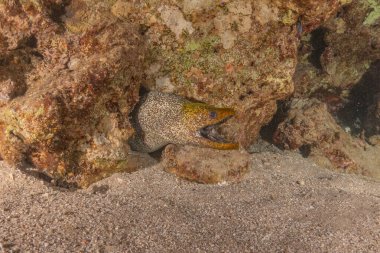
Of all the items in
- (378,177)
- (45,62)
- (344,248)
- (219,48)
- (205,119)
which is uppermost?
(219,48)

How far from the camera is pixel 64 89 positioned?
10.1 feet

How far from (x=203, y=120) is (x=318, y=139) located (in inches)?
103

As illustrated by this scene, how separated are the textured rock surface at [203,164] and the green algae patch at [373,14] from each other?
3.65 meters

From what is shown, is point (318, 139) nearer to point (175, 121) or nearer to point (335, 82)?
point (335, 82)

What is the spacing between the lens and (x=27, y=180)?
328 centimetres

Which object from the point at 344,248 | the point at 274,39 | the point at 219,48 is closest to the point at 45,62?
the point at 219,48

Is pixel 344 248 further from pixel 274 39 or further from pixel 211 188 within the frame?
pixel 274 39

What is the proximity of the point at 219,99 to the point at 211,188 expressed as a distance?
1044mm

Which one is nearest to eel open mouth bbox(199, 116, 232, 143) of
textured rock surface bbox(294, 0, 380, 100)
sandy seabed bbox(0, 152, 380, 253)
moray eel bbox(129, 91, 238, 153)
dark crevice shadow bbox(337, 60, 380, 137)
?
moray eel bbox(129, 91, 238, 153)

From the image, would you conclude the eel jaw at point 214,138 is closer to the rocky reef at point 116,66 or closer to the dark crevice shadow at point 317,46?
the rocky reef at point 116,66

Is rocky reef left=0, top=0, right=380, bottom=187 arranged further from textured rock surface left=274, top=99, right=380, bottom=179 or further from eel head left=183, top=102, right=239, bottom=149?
textured rock surface left=274, top=99, right=380, bottom=179

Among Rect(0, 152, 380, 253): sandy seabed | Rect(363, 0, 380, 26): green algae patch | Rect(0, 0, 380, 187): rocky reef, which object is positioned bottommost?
Rect(0, 152, 380, 253): sandy seabed

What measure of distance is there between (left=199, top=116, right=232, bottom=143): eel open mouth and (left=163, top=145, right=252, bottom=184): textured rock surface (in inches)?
5.7

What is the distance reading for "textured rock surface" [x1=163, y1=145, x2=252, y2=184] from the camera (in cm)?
392
